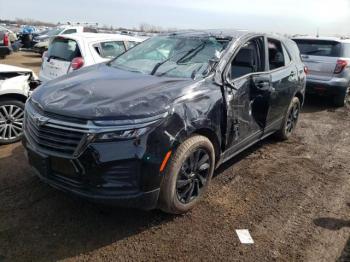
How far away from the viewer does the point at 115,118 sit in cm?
278

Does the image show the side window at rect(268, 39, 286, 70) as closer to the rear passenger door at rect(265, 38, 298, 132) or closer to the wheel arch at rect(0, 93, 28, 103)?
the rear passenger door at rect(265, 38, 298, 132)

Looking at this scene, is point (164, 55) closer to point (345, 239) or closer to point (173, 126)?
point (173, 126)

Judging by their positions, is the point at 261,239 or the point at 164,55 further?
the point at 164,55

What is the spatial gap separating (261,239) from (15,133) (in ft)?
12.4

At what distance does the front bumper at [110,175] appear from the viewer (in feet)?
8.98

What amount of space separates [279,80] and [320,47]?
4326 millimetres

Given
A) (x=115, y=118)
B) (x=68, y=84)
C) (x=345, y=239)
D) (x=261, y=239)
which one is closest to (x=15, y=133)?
(x=68, y=84)

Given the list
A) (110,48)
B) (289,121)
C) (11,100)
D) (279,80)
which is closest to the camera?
(279,80)

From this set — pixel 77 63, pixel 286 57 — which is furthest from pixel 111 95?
pixel 77 63

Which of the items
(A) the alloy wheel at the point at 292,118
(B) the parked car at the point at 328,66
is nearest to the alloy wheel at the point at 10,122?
(A) the alloy wheel at the point at 292,118

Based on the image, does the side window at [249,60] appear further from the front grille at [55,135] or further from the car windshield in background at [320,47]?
the car windshield in background at [320,47]

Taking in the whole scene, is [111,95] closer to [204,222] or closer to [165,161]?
[165,161]

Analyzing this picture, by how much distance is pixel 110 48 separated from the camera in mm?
7871

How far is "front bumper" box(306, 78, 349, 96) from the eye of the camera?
8055 millimetres
